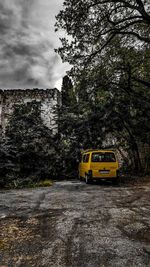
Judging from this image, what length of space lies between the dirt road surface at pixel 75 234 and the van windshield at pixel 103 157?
5468 millimetres

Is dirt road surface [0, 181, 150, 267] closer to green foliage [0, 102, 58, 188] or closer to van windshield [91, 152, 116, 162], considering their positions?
van windshield [91, 152, 116, 162]

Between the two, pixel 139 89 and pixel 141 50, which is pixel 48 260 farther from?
pixel 139 89

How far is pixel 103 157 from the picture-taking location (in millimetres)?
13680

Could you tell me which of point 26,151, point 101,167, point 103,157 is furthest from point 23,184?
point 103,157

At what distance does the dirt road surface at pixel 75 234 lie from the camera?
370cm

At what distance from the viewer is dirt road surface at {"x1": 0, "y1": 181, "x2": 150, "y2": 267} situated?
370 centimetres

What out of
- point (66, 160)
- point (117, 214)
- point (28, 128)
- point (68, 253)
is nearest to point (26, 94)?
point (28, 128)

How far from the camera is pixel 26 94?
90.5ft

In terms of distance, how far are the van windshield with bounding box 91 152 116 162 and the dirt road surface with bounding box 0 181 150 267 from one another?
5.47 m

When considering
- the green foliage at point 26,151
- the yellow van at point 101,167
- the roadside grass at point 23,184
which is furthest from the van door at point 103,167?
the green foliage at point 26,151

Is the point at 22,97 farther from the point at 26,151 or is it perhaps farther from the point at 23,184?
the point at 23,184

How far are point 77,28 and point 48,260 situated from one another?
37.1ft

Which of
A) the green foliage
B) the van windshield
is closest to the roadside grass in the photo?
the green foliage

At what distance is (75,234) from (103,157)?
896 cm
